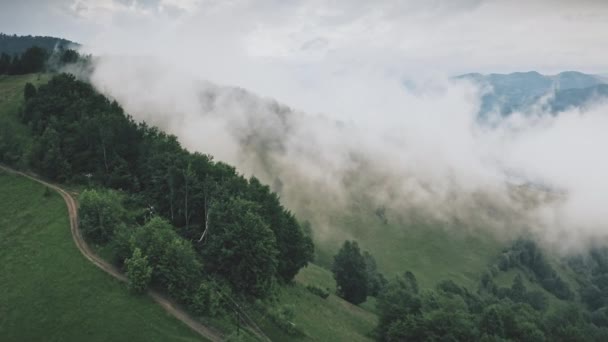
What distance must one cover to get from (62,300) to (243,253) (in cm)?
2270

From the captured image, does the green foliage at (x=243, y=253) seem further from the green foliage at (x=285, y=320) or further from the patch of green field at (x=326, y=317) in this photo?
the patch of green field at (x=326, y=317)

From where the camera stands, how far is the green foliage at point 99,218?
57.4 metres

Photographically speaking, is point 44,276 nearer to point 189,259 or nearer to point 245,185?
point 189,259

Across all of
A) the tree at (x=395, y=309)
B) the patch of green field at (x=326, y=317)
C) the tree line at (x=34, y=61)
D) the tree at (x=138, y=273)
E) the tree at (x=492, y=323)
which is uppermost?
the tree line at (x=34, y=61)

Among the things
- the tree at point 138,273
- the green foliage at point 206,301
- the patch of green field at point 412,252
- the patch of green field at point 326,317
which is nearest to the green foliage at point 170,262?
the green foliage at point 206,301

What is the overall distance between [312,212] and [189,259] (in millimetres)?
144472

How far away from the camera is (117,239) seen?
5253 cm

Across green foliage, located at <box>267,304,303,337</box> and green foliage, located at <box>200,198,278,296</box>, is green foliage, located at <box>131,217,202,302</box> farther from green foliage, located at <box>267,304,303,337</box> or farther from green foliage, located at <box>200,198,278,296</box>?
green foliage, located at <box>267,304,303,337</box>

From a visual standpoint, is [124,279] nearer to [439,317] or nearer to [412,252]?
[439,317]

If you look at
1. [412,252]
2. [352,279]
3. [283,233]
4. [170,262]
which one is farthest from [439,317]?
[412,252]

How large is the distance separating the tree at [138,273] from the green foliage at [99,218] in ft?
38.7

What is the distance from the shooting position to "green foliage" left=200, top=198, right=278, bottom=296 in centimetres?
5547

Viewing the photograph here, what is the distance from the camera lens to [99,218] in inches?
2291

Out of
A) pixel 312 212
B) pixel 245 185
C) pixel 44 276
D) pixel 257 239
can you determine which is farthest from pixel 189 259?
pixel 312 212
